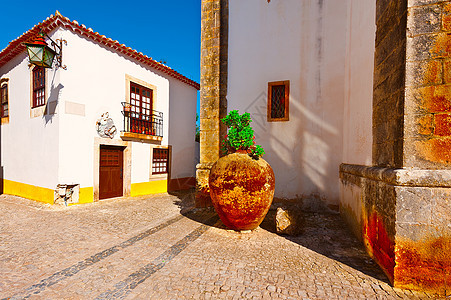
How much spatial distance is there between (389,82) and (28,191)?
10592mm

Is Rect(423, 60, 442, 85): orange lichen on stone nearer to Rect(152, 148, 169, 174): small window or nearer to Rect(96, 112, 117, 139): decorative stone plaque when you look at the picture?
Rect(96, 112, 117, 139): decorative stone plaque

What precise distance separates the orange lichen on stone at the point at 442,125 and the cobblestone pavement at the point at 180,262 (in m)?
1.81

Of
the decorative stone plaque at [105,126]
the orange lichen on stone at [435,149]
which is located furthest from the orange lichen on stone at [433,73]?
the decorative stone plaque at [105,126]

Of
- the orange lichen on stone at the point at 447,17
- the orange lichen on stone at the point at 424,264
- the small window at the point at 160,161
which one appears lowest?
the orange lichen on stone at the point at 424,264

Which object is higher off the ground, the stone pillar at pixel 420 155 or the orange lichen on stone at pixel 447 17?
the orange lichen on stone at pixel 447 17

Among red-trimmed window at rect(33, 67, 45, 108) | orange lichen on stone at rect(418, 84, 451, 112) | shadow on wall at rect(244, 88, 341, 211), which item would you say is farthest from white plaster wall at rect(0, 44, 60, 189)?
orange lichen on stone at rect(418, 84, 451, 112)

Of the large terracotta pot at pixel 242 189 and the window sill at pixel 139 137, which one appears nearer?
the large terracotta pot at pixel 242 189

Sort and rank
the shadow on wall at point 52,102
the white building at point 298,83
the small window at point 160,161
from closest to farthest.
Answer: the white building at point 298,83 → the shadow on wall at point 52,102 → the small window at point 160,161

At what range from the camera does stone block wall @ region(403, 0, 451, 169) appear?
2.30m

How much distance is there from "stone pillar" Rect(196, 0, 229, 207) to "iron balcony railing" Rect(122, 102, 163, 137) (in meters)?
3.53

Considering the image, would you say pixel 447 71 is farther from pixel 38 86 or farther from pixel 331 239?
pixel 38 86

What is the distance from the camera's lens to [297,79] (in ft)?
17.9

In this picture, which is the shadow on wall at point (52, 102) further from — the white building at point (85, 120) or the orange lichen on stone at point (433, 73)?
the orange lichen on stone at point (433, 73)

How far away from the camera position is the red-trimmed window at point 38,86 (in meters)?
6.94
